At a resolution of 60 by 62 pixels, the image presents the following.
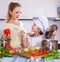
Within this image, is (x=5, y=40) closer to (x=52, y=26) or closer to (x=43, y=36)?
(x=43, y=36)

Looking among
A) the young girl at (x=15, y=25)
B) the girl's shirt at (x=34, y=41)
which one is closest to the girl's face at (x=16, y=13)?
the young girl at (x=15, y=25)

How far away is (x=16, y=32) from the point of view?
1665 mm

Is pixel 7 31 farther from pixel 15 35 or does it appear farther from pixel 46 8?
pixel 46 8

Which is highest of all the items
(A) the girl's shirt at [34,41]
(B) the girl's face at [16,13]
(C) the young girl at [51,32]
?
(B) the girl's face at [16,13]

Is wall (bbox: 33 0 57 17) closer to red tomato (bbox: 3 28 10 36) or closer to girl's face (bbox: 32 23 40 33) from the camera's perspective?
girl's face (bbox: 32 23 40 33)

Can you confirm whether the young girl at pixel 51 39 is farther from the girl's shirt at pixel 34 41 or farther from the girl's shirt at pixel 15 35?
the girl's shirt at pixel 15 35

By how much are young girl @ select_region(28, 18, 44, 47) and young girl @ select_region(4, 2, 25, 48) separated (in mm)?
98

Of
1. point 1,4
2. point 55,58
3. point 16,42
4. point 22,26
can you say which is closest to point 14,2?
point 1,4

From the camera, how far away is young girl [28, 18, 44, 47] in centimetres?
166

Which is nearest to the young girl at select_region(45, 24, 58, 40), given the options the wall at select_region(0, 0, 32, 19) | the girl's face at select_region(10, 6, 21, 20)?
the wall at select_region(0, 0, 32, 19)

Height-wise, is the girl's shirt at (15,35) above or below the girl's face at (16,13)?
below

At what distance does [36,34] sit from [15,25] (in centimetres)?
22

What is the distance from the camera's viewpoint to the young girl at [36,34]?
166cm

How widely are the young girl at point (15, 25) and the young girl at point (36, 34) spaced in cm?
10
